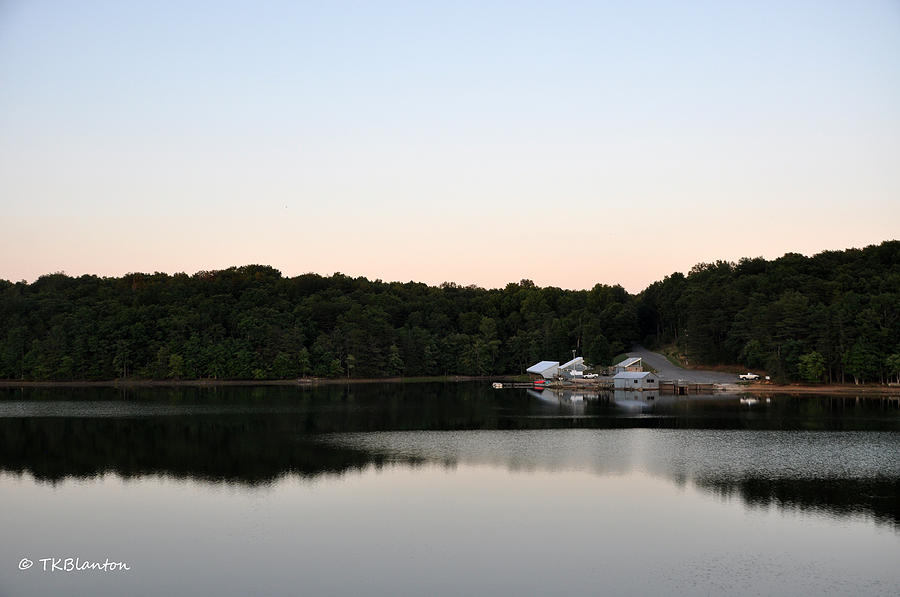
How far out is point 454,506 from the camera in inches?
928

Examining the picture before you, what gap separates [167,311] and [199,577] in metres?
68.6

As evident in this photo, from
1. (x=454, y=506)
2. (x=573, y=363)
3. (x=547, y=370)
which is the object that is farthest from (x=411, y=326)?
(x=454, y=506)

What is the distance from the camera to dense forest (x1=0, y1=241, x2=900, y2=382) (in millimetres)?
63844

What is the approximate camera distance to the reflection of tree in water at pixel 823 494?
22500 millimetres

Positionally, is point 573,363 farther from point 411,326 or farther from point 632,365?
point 411,326

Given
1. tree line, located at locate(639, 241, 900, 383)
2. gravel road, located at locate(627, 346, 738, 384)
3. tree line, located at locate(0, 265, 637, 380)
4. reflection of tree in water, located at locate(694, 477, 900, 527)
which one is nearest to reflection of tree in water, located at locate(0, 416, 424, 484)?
reflection of tree in water, located at locate(694, 477, 900, 527)

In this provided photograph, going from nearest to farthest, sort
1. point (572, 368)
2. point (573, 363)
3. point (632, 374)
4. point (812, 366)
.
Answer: point (812, 366), point (632, 374), point (572, 368), point (573, 363)

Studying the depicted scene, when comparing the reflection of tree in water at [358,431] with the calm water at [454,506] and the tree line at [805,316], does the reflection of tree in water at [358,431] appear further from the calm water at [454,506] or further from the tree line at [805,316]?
the tree line at [805,316]

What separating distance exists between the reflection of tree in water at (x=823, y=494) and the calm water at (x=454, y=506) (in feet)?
0.33

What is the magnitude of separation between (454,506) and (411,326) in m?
70.0

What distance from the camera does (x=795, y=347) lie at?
63.7 m

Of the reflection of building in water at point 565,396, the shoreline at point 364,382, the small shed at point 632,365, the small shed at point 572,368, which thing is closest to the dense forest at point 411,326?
the shoreline at point 364,382

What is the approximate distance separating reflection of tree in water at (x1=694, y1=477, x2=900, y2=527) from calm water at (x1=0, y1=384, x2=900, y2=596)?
0.10 m

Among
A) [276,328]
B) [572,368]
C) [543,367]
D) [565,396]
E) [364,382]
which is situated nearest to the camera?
[565,396]
